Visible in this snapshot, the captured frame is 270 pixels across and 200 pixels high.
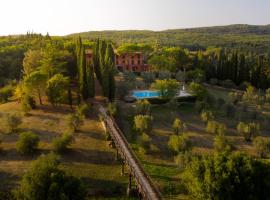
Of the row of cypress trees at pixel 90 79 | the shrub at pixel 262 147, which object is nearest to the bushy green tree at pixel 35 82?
the row of cypress trees at pixel 90 79

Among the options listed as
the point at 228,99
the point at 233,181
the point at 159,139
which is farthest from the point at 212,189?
the point at 228,99

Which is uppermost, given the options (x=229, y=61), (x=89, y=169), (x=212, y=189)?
(x=229, y=61)

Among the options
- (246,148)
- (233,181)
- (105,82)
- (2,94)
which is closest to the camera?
(233,181)

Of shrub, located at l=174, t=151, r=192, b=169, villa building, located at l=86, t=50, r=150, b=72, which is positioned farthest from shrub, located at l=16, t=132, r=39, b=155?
villa building, located at l=86, t=50, r=150, b=72

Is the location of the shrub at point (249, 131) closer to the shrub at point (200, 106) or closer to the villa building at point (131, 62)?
the shrub at point (200, 106)

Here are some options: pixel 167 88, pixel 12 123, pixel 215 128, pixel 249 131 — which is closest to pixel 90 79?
pixel 167 88

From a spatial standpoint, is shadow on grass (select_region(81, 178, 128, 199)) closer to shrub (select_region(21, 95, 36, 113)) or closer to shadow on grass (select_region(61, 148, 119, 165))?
shadow on grass (select_region(61, 148, 119, 165))

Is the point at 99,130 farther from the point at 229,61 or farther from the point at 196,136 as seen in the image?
the point at 229,61
